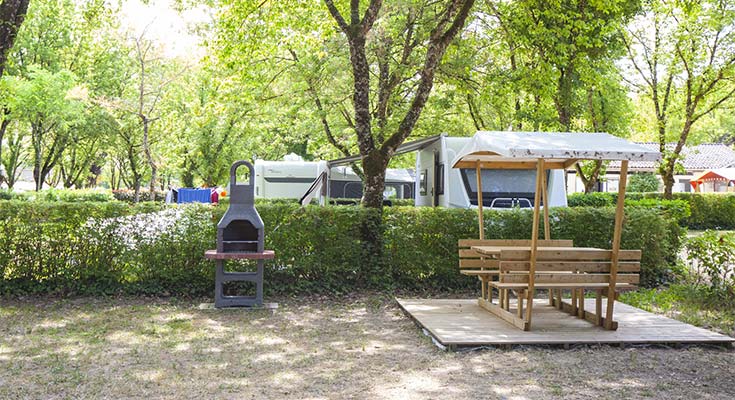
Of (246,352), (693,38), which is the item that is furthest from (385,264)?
(693,38)

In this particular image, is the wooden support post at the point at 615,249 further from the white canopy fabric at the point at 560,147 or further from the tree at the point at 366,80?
the tree at the point at 366,80

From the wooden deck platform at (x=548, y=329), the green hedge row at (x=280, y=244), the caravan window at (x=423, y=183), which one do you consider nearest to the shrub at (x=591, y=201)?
the caravan window at (x=423, y=183)

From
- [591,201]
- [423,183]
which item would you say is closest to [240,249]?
[423,183]

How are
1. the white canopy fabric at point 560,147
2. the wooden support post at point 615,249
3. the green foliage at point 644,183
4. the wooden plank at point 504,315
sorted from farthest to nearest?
the green foliage at point 644,183 → the wooden plank at point 504,315 → the wooden support post at point 615,249 → the white canopy fabric at point 560,147

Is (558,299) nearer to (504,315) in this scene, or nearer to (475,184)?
(504,315)

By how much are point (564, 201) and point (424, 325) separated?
702 cm

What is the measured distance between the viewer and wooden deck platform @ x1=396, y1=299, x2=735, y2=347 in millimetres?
6223

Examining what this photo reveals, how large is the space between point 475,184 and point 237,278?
18.4ft

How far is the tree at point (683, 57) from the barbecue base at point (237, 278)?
48.0 ft

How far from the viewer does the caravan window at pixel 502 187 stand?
12266 mm

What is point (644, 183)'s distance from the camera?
35719 millimetres

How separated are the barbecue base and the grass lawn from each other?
587 millimetres

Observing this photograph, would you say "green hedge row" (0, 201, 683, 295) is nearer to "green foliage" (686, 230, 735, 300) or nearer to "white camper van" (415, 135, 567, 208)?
"green foliage" (686, 230, 735, 300)

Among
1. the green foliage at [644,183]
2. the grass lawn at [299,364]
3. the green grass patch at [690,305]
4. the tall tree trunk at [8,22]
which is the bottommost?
the grass lawn at [299,364]
